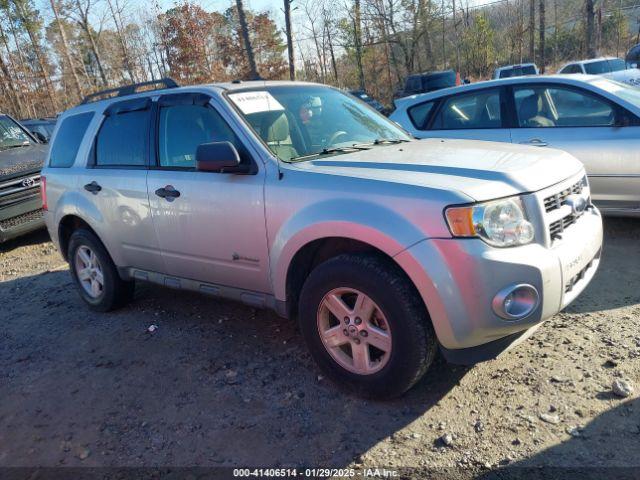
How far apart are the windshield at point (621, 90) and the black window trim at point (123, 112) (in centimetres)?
432

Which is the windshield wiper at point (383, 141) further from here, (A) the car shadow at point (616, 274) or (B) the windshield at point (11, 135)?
(B) the windshield at point (11, 135)

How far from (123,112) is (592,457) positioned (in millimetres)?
4098

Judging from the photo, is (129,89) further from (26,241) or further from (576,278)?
(26,241)

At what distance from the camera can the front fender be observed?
2650 millimetres

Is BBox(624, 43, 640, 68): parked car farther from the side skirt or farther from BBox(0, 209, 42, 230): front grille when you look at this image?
the side skirt

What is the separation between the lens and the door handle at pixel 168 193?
3775 millimetres

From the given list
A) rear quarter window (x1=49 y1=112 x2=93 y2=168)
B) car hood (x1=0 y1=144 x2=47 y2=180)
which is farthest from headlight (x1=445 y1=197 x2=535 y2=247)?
car hood (x1=0 y1=144 x2=47 y2=180)

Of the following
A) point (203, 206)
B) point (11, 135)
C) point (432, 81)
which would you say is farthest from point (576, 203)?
point (432, 81)

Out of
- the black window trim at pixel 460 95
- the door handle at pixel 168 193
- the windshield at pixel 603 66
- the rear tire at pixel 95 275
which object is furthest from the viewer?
the windshield at pixel 603 66

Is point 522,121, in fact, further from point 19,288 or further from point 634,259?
point 19,288

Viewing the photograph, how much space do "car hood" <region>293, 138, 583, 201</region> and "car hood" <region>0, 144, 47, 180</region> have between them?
6.45 m

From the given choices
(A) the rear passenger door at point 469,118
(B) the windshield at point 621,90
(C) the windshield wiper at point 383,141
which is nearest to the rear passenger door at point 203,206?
(C) the windshield wiper at point 383,141

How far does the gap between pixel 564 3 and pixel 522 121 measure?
3535cm

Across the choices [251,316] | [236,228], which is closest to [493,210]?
[236,228]
